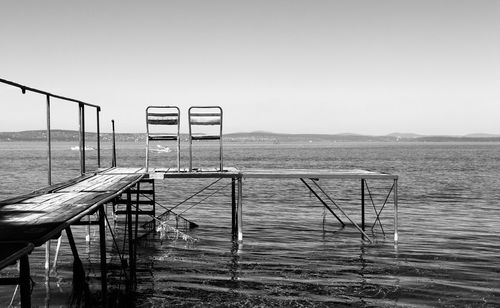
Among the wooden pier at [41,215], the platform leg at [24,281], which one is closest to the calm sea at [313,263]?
the wooden pier at [41,215]

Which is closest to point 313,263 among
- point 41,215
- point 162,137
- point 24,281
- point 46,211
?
point 162,137

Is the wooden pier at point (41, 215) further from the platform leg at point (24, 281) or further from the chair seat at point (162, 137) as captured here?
the chair seat at point (162, 137)

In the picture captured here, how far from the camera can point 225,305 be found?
28.5ft

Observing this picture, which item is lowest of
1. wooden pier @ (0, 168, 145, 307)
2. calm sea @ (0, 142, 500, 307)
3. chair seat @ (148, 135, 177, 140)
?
calm sea @ (0, 142, 500, 307)

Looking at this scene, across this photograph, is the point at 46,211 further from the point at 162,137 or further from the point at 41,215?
the point at 162,137

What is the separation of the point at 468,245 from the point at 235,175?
249 inches

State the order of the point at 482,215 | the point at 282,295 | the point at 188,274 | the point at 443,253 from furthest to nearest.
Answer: the point at 482,215, the point at 443,253, the point at 188,274, the point at 282,295

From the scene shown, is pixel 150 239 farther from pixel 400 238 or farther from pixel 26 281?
pixel 26 281

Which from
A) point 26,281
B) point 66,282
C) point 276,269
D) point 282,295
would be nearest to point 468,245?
point 276,269

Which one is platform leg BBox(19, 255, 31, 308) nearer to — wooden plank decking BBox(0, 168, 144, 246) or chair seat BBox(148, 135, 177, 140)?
wooden plank decking BBox(0, 168, 144, 246)

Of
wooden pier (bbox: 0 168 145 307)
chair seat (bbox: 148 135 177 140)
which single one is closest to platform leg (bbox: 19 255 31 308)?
wooden pier (bbox: 0 168 145 307)

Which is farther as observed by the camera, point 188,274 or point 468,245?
point 468,245

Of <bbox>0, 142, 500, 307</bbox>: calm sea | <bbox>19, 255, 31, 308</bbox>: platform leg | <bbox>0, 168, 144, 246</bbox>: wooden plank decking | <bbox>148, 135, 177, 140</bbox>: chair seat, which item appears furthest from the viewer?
<bbox>148, 135, 177, 140</bbox>: chair seat

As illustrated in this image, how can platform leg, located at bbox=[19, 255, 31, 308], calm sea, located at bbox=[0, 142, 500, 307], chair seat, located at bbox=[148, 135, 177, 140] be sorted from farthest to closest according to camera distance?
1. chair seat, located at bbox=[148, 135, 177, 140]
2. calm sea, located at bbox=[0, 142, 500, 307]
3. platform leg, located at bbox=[19, 255, 31, 308]
